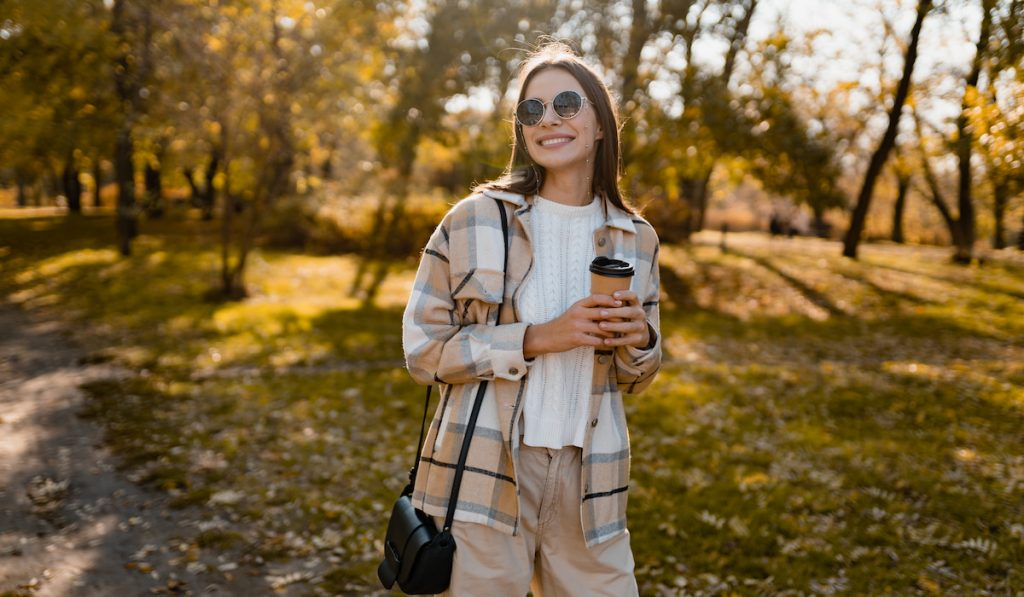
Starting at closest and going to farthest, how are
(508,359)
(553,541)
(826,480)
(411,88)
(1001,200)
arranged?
(508,359) → (553,541) → (826,480) → (1001,200) → (411,88)

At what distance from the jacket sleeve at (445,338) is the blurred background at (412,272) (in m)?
0.94

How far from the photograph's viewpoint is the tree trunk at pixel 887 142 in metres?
16.9

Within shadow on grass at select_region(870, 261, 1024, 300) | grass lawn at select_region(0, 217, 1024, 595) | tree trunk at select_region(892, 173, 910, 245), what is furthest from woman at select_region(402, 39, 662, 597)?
tree trunk at select_region(892, 173, 910, 245)

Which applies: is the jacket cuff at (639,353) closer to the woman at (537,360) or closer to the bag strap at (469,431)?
the woman at (537,360)

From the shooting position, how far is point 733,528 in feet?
17.7

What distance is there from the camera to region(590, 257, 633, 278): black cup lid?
1943 millimetres

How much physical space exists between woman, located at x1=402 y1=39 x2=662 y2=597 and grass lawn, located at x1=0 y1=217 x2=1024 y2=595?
278cm

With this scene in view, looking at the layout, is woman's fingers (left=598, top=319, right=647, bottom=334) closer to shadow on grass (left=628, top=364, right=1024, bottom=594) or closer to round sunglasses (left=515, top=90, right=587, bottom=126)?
round sunglasses (left=515, top=90, right=587, bottom=126)

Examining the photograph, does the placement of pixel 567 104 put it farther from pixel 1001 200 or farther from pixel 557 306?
pixel 1001 200

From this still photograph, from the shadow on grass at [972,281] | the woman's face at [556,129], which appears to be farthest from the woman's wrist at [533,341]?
the shadow on grass at [972,281]

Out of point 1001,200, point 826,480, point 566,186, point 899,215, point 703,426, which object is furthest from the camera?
point 899,215

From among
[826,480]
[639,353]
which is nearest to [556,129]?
[639,353]

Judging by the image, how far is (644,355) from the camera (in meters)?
2.27

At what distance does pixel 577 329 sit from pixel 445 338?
0.43 meters
